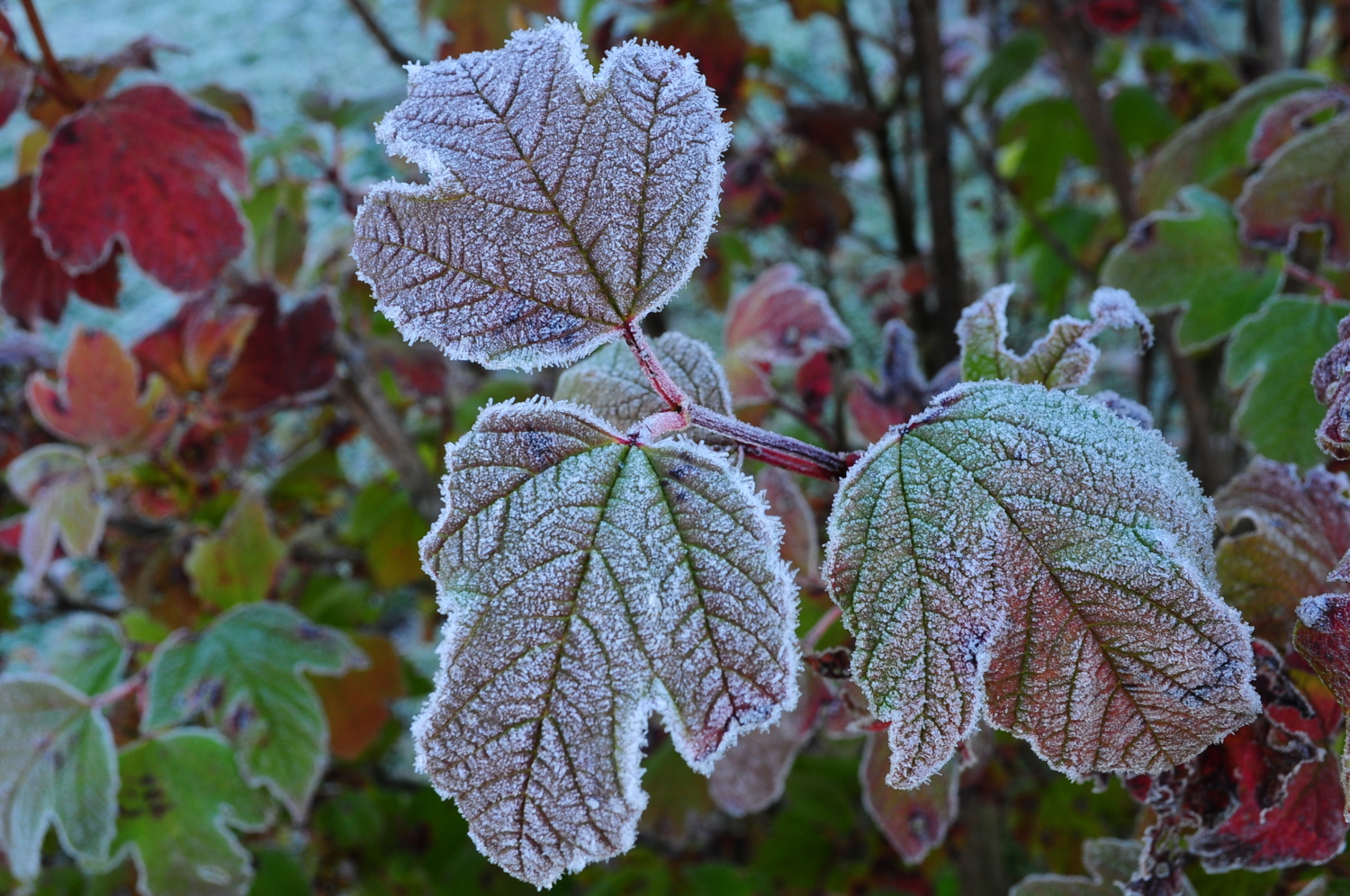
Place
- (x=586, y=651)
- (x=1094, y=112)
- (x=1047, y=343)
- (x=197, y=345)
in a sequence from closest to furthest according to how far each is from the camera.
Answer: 1. (x=586, y=651)
2. (x=1047, y=343)
3. (x=197, y=345)
4. (x=1094, y=112)

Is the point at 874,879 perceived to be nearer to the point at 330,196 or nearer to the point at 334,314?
the point at 334,314

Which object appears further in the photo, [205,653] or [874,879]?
[874,879]

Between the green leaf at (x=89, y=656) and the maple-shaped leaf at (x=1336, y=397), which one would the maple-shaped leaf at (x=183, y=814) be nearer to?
the green leaf at (x=89, y=656)

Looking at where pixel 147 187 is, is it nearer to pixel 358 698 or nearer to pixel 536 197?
pixel 358 698

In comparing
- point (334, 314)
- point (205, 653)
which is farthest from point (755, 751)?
point (334, 314)

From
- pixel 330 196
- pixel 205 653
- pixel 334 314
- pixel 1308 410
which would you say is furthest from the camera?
pixel 330 196

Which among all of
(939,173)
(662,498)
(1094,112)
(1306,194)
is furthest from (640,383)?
(939,173)

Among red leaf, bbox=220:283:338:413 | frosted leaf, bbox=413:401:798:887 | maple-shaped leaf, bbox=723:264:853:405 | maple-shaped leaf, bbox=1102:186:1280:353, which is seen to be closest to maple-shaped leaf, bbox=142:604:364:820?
red leaf, bbox=220:283:338:413
